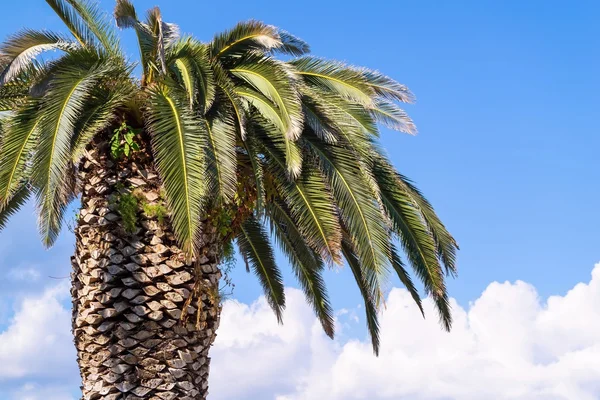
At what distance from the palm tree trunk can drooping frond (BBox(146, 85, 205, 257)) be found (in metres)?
0.68

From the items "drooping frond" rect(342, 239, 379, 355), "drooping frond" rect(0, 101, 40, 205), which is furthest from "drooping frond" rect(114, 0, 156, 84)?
"drooping frond" rect(342, 239, 379, 355)

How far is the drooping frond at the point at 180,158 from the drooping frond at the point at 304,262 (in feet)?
11.7

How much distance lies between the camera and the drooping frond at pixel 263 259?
53.6ft

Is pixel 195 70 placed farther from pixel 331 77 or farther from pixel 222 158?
pixel 331 77

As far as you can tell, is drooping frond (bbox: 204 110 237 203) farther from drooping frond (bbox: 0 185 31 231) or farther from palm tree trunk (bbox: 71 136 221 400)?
drooping frond (bbox: 0 185 31 231)

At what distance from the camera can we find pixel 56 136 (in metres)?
11.4

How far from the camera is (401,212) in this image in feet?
43.8

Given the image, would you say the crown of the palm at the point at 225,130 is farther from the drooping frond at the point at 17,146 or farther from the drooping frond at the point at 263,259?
the drooping frond at the point at 263,259

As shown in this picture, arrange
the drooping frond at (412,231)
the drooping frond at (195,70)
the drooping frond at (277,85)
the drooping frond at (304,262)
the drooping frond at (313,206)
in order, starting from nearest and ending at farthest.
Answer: the drooping frond at (277,85), the drooping frond at (195,70), the drooping frond at (313,206), the drooping frond at (412,231), the drooping frond at (304,262)

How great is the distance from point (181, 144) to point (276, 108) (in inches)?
61.7

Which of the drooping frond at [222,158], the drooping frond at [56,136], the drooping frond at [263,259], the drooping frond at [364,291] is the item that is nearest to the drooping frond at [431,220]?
the drooping frond at [364,291]

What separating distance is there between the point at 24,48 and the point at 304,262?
676 cm

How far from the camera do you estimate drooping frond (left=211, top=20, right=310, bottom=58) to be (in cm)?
1245

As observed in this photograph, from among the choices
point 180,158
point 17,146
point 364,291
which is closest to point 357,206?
point 180,158
